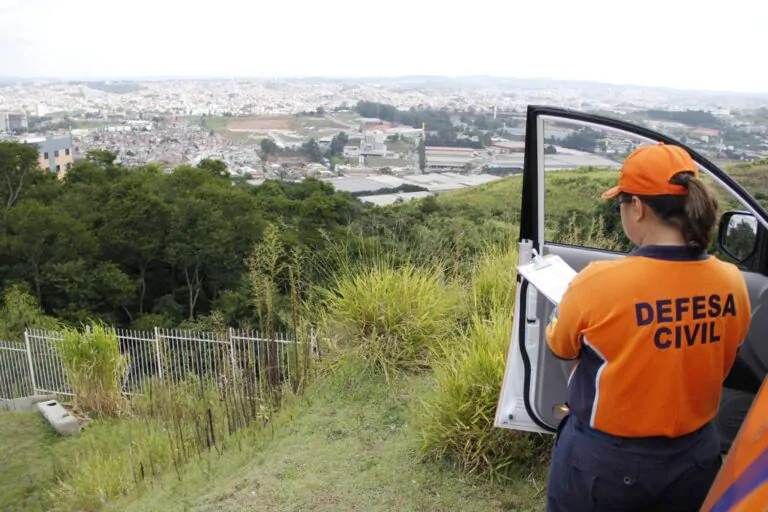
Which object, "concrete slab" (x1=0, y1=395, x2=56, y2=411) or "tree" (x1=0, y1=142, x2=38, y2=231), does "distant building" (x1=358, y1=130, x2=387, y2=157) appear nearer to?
"tree" (x1=0, y1=142, x2=38, y2=231)

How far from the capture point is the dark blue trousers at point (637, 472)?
5.83 ft

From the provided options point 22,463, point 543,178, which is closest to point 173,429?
point 22,463

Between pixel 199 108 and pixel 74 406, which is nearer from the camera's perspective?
pixel 74 406

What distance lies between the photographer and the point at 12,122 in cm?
6203

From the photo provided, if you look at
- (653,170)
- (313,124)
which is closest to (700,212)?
(653,170)

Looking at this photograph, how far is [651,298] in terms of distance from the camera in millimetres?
1665

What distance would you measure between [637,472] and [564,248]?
1.08 metres

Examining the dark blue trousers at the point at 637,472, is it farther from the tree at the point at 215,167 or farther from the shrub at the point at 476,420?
the tree at the point at 215,167

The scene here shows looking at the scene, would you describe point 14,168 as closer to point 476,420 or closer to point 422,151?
point 422,151

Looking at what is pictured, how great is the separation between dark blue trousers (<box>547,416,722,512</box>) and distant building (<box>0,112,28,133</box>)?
66.9 metres

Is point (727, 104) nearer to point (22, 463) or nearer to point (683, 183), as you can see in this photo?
point (683, 183)

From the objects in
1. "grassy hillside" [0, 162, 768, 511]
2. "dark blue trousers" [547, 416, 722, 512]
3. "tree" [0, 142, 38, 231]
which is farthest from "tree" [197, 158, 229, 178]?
"dark blue trousers" [547, 416, 722, 512]

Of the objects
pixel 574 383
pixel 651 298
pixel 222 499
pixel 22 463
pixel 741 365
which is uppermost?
pixel 651 298

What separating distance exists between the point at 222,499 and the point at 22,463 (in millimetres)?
5298
